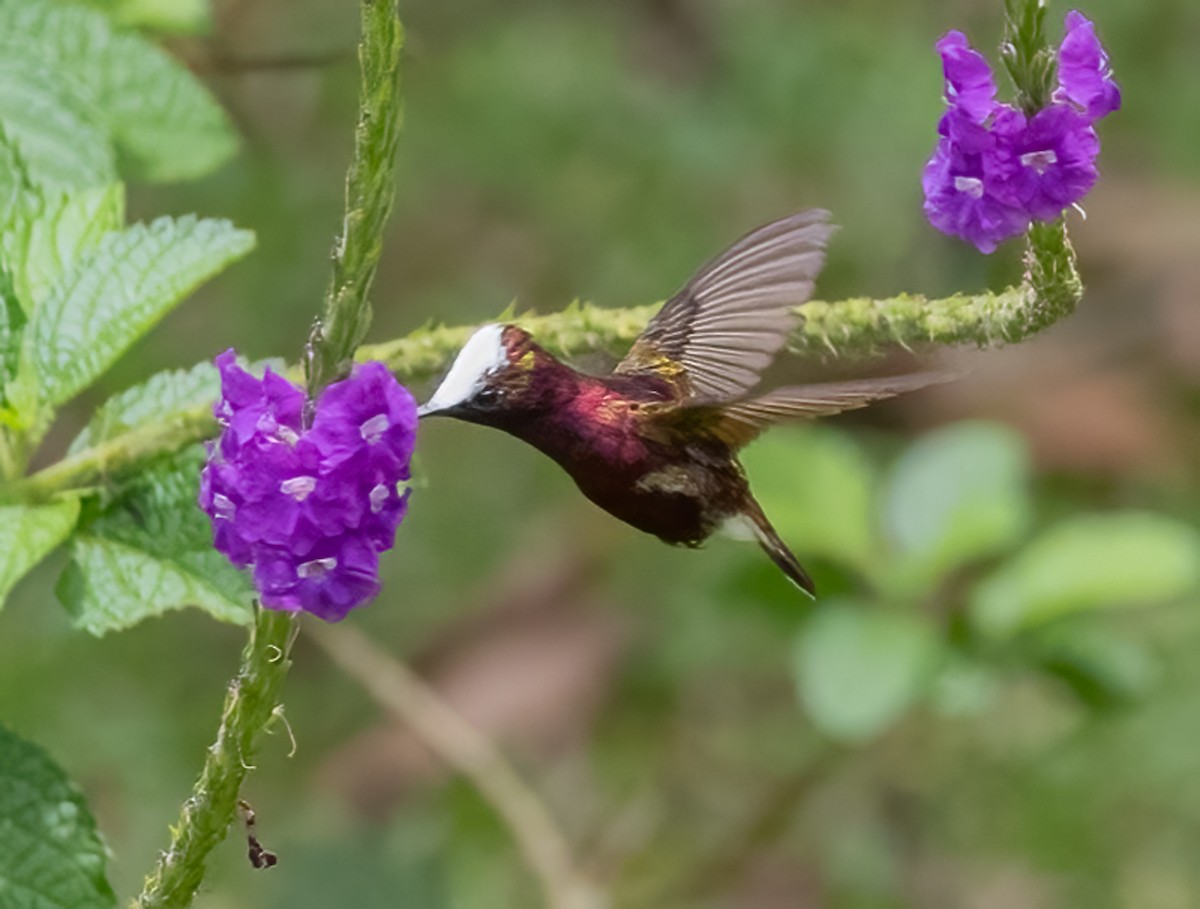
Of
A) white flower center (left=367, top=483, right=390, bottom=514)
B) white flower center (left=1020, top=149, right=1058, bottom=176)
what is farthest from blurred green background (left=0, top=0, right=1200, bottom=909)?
white flower center (left=367, top=483, right=390, bottom=514)

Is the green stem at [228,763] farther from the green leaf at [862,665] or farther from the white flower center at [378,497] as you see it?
the green leaf at [862,665]

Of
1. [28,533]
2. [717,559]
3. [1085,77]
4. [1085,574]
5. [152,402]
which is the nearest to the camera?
[1085,77]

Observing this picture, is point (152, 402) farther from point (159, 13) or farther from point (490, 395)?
point (159, 13)

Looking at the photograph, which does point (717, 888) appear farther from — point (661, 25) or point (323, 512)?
point (661, 25)

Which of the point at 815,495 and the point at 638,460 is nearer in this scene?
the point at 638,460

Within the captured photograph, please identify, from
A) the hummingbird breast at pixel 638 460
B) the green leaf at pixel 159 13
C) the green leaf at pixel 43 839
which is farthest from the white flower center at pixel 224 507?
the green leaf at pixel 159 13

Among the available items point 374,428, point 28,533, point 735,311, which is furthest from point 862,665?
point 374,428
